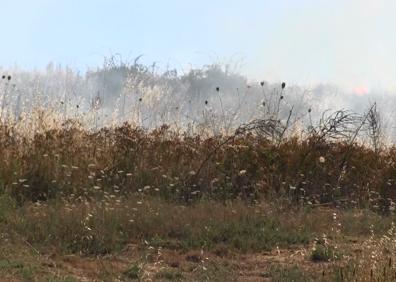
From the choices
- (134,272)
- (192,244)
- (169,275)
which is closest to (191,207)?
(192,244)

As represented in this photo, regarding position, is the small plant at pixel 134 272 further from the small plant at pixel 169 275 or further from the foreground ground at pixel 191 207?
the small plant at pixel 169 275

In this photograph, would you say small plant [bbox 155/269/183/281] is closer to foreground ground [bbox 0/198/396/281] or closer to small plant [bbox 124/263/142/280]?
foreground ground [bbox 0/198/396/281]

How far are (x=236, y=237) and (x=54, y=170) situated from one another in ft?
10.5

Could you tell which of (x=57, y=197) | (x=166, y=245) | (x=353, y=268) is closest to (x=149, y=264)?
(x=166, y=245)

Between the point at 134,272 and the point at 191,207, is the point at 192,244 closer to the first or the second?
the point at 134,272

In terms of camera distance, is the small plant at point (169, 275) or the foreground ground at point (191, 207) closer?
the small plant at point (169, 275)

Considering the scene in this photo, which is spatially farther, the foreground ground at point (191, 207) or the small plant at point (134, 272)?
the foreground ground at point (191, 207)

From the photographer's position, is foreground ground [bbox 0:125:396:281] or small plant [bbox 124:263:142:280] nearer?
small plant [bbox 124:263:142:280]

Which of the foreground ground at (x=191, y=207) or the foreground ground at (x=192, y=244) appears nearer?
the foreground ground at (x=192, y=244)

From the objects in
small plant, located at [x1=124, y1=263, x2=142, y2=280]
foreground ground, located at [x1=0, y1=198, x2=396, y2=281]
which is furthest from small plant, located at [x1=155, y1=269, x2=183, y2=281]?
small plant, located at [x1=124, y1=263, x2=142, y2=280]

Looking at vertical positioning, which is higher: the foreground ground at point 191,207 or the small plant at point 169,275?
the foreground ground at point 191,207

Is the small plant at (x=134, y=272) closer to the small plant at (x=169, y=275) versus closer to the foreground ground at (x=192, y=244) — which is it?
the foreground ground at (x=192, y=244)

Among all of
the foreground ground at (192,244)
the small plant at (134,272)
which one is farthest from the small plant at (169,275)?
the small plant at (134,272)

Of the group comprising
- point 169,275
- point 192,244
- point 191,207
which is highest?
point 191,207
